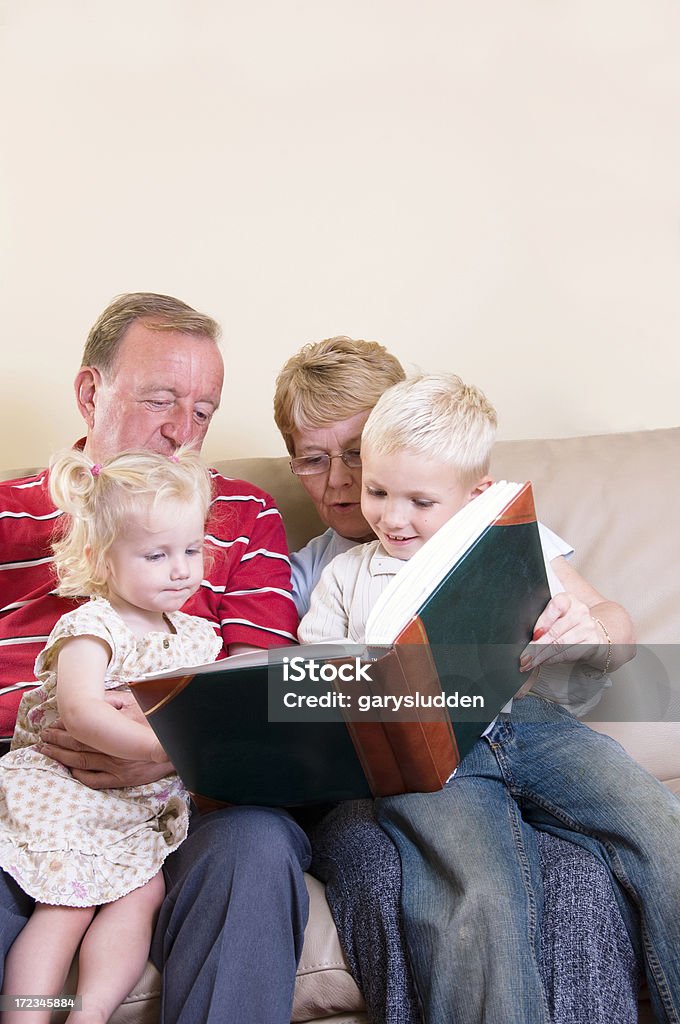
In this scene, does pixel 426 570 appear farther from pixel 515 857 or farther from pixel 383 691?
pixel 515 857

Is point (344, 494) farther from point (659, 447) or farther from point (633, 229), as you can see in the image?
point (633, 229)

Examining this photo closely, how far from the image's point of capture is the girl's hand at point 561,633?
1.34 meters

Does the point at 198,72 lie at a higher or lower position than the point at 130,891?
higher

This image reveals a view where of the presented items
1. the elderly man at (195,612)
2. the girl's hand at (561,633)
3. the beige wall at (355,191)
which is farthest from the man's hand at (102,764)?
the beige wall at (355,191)

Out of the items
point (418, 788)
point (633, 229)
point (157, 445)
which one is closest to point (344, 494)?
point (157, 445)

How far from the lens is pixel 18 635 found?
1.57 meters

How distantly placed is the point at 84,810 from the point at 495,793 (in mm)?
538

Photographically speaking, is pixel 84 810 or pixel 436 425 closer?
pixel 84 810

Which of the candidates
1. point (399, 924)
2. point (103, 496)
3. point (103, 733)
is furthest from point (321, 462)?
point (399, 924)

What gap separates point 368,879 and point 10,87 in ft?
6.61

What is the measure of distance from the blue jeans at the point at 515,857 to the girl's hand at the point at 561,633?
11 cm

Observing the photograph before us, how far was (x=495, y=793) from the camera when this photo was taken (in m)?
1.30

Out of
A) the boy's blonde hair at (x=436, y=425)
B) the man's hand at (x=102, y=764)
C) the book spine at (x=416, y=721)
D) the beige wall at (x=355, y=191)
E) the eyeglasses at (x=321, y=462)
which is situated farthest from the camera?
the beige wall at (x=355, y=191)

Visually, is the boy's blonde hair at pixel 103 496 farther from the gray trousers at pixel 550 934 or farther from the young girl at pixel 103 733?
the gray trousers at pixel 550 934
